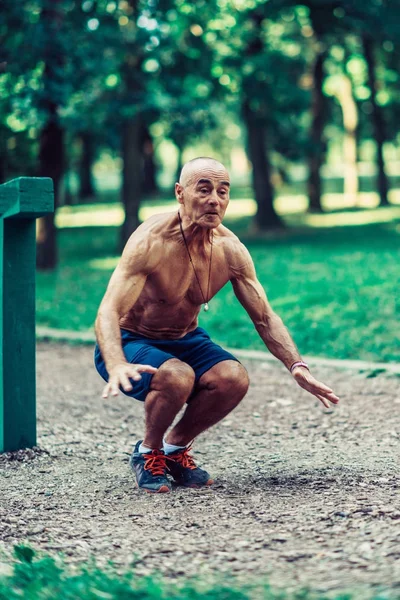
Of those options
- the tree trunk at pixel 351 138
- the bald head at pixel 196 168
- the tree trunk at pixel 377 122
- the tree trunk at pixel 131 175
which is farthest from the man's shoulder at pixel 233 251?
the tree trunk at pixel 351 138

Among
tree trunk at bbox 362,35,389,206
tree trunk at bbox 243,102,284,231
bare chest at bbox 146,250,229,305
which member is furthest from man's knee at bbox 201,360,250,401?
tree trunk at bbox 362,35,389,206

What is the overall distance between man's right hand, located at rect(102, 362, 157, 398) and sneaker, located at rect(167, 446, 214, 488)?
2.58 feet

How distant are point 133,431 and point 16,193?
6.01 feet

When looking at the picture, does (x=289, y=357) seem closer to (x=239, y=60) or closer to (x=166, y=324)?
(x=166, y=324)

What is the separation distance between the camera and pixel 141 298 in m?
4.43

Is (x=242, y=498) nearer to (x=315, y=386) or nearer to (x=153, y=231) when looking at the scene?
(x=315, y=386)

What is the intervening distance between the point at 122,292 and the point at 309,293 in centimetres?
721

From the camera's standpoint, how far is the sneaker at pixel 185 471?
175 inches

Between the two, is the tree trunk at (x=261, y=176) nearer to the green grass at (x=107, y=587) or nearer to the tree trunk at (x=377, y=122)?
the tree trunk at (x=377, y=122)

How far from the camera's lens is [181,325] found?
450cm

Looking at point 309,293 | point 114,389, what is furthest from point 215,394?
point 309,293

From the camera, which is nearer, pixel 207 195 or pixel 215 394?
pixel 207 195

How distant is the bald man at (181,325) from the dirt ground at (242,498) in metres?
0.27

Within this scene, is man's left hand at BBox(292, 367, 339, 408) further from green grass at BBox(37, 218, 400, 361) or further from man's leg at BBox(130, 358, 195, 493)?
green grass at BBox(37, 218, 400, 361)
